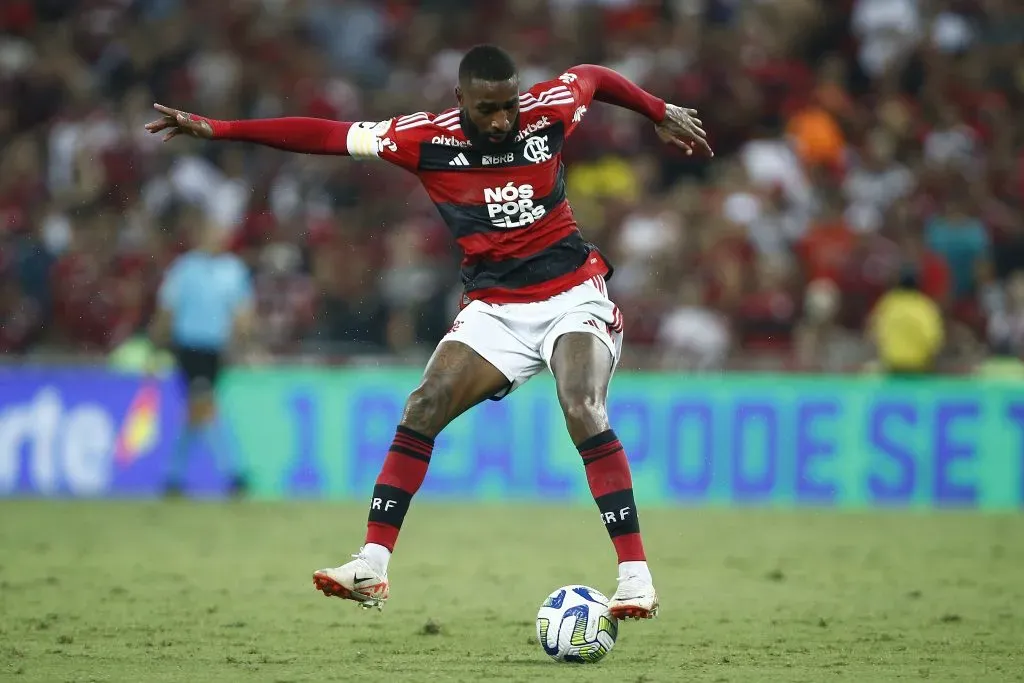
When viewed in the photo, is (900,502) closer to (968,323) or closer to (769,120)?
(968,323)

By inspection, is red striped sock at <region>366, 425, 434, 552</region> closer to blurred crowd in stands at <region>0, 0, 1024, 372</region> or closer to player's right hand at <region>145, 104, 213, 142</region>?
player's right hand at <region>145, 104, 213, 142</region>

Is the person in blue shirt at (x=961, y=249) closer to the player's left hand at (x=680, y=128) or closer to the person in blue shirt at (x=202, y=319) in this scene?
the person in blue shirt at (x=202, y=319)

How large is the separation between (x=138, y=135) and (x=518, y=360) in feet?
39.2

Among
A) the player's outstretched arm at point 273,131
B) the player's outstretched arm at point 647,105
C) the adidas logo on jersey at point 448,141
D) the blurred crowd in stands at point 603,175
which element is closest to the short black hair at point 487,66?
the adidas logo on jersey at point 448,141

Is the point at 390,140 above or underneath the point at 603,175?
underneath

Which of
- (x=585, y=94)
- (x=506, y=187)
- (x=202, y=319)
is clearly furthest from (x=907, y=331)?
(x=506, y=187)

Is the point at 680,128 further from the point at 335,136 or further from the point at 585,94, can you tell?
the point at 335,136

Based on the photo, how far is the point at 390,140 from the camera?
695cm

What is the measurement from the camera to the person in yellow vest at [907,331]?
48.0 ft

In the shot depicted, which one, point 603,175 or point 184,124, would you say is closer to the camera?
point 184,124

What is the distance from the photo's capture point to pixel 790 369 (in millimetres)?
14594

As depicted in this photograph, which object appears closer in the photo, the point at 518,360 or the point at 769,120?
the point at 518,360

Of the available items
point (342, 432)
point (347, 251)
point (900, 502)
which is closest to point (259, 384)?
point (342, 432)

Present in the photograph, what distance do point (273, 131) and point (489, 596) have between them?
3066mm
